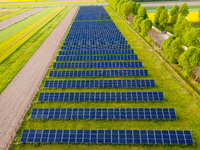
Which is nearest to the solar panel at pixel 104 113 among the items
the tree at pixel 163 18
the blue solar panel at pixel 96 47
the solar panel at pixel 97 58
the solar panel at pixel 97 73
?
the solar panel at pixel 97 73

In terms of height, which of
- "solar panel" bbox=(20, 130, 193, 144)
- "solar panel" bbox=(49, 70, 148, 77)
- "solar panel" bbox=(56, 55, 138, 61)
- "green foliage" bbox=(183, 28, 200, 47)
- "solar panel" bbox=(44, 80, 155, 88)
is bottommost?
"solar panel" bbox=(20, 130, 193, 144)

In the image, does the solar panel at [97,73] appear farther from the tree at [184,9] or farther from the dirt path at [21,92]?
the tree at [184,9]

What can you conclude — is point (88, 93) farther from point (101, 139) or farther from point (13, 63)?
point (13, 63)

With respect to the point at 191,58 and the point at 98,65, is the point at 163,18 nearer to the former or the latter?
the point at 191,58

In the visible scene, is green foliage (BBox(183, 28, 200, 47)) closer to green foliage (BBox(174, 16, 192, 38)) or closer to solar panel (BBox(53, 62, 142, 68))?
green foliage (BBox(174, 16, 192, 38))

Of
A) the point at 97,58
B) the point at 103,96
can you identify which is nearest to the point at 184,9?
the point at 97,58

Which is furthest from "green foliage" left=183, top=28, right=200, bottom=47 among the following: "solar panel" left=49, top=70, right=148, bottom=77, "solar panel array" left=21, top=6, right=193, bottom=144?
"solar panel" left=49, top=70, right=148, bottom=77

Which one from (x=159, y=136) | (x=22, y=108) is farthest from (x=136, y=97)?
(x=22, y=108)
